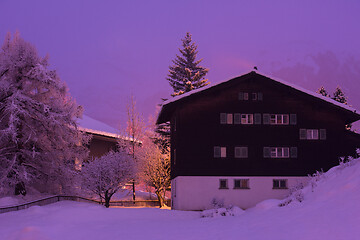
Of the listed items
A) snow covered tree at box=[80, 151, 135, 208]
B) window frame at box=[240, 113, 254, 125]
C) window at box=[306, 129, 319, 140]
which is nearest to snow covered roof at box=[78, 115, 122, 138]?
snow covered tree at box=[80, 151, 135, 208]

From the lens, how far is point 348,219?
35.8ft

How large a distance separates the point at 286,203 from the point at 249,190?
17.2m

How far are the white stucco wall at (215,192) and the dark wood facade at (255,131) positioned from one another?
0.55 metres

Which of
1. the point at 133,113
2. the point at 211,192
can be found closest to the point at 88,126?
the point at 133,113

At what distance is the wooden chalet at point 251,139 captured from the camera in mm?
33281

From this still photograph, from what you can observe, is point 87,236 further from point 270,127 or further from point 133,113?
point 133,113

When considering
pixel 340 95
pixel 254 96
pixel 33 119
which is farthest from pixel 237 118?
pixel 340 95

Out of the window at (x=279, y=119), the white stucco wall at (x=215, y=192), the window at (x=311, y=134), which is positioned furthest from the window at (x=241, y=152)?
the window at (x=311, y=134)

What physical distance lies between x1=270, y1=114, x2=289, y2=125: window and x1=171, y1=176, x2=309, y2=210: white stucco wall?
14.3 ft

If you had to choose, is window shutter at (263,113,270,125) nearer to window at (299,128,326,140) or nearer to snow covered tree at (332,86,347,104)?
window at (299,128,326,140)

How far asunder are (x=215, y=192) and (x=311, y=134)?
924 cm

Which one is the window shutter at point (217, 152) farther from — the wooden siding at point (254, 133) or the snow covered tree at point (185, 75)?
the snow covered tree at point (185, 75)

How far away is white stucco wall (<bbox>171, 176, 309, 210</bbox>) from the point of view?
1288 inches

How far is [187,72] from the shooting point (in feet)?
178
